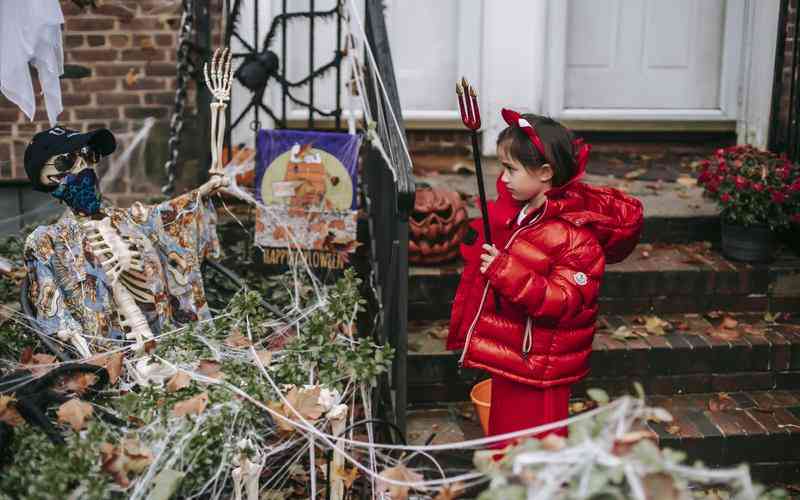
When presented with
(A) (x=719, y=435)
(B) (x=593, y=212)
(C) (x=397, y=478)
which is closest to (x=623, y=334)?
(A) (x=719, y=435)

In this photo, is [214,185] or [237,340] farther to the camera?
[214,185]

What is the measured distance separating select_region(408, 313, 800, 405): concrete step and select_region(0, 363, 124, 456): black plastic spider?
1583 mm

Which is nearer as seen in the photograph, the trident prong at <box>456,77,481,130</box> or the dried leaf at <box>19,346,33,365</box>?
the trident prong at <box>456,77,481,130</box>

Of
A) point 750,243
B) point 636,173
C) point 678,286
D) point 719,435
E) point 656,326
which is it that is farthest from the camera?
point 636,173

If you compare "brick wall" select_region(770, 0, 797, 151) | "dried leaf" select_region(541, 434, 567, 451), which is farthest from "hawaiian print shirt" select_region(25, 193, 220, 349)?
"brick wall" select_region(770, 0, 797, 151)

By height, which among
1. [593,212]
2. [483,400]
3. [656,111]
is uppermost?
[656,111]

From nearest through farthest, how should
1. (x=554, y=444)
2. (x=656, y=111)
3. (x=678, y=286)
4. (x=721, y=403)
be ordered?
(x=554, y=444), (x=721, y=403), (x=678, y=286), (x=656, y=111)

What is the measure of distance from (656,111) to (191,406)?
4.63 m

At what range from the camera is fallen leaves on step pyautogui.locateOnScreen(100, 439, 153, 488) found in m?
2.45

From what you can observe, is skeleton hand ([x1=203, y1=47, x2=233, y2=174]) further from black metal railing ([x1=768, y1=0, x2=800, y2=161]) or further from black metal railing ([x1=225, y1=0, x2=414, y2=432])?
black metal railing ([x1=768, y1=0, x2=800, y2=161])

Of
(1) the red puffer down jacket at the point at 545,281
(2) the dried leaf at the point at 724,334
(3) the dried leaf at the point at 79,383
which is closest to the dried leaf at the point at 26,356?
(3) the dried leaf at the point at 79,383

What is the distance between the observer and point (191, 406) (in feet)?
8.81

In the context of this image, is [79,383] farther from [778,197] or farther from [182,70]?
[778,197]

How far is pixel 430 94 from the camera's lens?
21.0 feet
